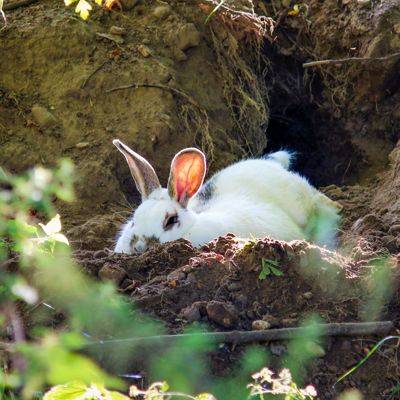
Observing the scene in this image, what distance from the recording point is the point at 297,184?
18.1 feet

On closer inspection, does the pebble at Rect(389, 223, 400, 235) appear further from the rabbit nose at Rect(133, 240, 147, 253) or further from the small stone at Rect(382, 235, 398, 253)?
the rabbit nose at Rect(133, 240, 147, 253)

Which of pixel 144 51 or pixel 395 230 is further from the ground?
pixel 144 51

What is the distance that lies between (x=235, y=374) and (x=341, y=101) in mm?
4326

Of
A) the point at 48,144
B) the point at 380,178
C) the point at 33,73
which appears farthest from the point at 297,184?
the point at 33,73

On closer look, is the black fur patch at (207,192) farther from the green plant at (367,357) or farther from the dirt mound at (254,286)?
the green plant at (367,357)

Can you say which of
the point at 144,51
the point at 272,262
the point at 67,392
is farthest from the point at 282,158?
the point at 67,392

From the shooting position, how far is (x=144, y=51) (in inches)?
242

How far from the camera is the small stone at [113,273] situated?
3359 millimetres

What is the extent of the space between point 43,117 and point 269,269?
10.5 feet

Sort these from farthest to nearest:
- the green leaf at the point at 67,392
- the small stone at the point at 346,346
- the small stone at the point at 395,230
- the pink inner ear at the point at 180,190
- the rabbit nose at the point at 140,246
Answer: the pink inner ear at the point at 180,190 → the rabbit nose at the point at 140,246 → the small stone at the point at 395,230 → the small stone at the point at 346,346 → the green leaf at the point at 67,392

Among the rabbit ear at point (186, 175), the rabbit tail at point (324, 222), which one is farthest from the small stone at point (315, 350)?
the rabbit tail at point (324, 222)

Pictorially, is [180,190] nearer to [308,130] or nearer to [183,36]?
[183,36]

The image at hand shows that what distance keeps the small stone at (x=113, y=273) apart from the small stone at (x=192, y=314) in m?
0.47

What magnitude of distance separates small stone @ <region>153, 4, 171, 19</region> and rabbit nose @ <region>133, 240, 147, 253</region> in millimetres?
2603
